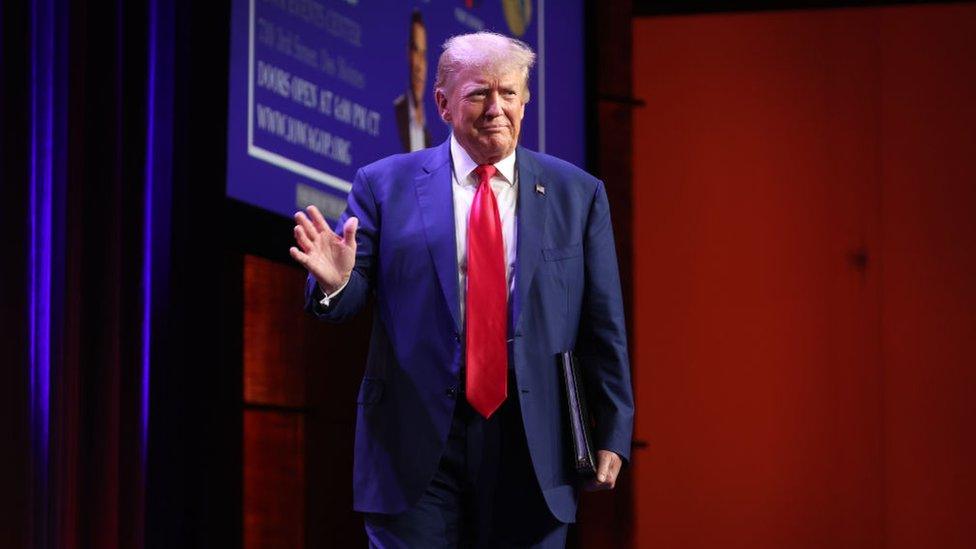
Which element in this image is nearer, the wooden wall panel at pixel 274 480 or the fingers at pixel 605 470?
the fingers at pixel 605 470

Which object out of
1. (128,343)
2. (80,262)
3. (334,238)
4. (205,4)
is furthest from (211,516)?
(334,238)

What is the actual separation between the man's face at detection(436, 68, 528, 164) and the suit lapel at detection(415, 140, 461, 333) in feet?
0.23

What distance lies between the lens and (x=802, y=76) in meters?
5.96

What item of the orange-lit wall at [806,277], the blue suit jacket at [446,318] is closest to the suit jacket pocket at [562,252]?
the blue suit jacket at [446,318]

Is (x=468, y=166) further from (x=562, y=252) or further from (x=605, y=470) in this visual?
(x=605, y=470)

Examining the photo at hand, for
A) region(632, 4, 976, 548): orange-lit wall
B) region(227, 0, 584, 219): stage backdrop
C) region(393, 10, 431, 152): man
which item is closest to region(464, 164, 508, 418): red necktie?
region(227, 0, 584, 219): stage backdrop

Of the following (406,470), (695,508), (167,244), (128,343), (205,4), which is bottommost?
(695,508)

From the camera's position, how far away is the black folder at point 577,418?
7.41 feet

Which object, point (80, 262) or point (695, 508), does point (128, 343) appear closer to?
point (80, 262)

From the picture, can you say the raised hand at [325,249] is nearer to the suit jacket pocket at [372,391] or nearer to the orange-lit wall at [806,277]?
Result: the suit jacket pocket at [372,391]

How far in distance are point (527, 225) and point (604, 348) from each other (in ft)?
0.78

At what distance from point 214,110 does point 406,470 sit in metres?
1.53

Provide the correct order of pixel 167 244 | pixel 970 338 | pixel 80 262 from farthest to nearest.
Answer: pixel 970 338 < pixel 167 244 < pixel 80 262

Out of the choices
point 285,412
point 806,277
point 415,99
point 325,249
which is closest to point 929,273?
point 806,277
